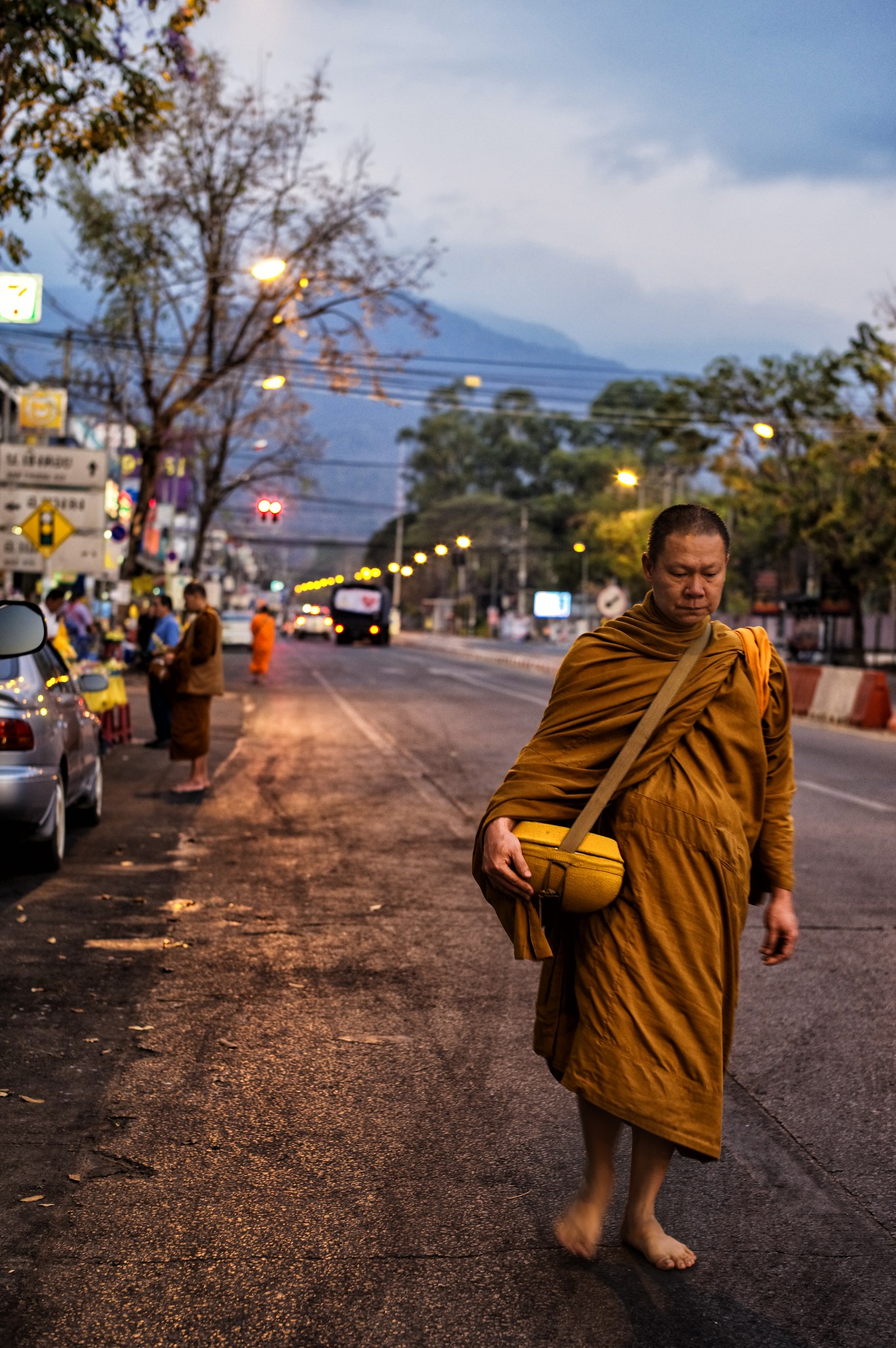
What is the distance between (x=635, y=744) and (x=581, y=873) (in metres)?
0.32

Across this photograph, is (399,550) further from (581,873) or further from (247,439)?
(581,873)

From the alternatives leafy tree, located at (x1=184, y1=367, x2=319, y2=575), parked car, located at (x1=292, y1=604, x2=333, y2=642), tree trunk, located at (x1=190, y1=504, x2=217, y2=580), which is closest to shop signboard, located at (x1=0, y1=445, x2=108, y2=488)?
leafy tree, located at (x1=184, y1=367, x2=319, y2=575)

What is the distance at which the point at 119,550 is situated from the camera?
60.5 meters

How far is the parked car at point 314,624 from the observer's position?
Answer: 89750 millimetres

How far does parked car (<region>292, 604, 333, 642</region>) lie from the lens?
294ft

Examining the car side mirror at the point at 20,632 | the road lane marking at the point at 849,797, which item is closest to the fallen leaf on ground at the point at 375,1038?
the car side mirror at the point at 20,632

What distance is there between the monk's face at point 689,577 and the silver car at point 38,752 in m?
5.34

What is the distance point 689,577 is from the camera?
3484 mm

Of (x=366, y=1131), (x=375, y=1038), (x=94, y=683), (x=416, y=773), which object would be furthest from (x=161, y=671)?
(x=366, y=1131)

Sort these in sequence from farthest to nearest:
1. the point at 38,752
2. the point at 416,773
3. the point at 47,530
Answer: the point at 47,530
the point at 416,773
the point at 38,752

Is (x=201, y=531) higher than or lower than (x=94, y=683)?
higher

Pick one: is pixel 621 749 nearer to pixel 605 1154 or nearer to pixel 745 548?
pixel 605 1154

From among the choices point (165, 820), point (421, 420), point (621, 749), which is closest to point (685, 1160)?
point (621, 749)

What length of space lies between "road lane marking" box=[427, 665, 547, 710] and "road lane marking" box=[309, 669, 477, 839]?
332 centimetres
